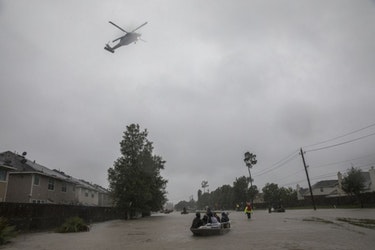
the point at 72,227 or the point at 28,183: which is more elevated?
the point at 28,183

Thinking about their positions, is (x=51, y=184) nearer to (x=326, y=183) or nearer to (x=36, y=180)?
(x=36, y=180)

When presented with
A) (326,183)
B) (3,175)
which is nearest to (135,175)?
(3,175)

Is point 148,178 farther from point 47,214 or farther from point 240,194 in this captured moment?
point 240,194

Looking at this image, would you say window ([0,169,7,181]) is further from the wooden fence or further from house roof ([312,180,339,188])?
house roof ([312,180,339,188])

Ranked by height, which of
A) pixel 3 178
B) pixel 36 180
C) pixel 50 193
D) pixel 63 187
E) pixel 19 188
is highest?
pixel 36 180

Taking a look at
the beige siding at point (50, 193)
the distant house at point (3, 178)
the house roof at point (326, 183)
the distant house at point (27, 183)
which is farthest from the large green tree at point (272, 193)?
the distant house at point (3, 178)

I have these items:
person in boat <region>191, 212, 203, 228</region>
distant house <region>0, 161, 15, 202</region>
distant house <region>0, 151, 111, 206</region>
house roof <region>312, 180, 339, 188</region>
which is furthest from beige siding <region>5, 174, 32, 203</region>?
house roof <region>312, 180, 339, 188</region>

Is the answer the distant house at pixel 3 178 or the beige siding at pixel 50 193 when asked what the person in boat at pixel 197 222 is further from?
the beige siding at pixel 50 193

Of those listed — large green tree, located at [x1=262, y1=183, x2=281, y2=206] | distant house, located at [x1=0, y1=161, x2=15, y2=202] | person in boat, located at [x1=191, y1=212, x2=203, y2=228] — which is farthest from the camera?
large green tree, located at [x1=262, y1=183, x2=281, y2=206]

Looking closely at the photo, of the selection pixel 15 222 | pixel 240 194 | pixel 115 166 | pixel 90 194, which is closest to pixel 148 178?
pixel 115 166
